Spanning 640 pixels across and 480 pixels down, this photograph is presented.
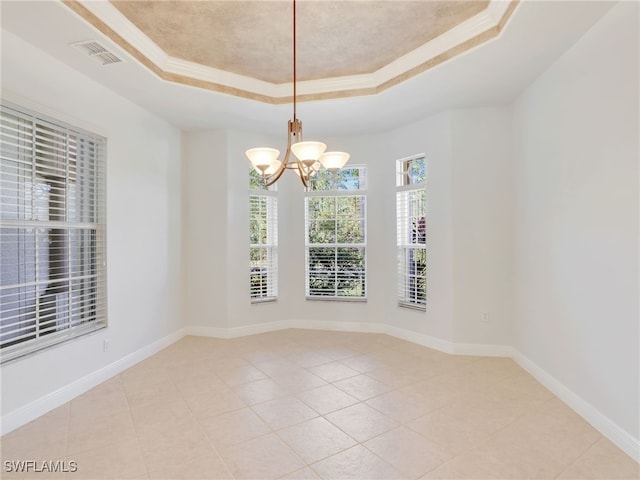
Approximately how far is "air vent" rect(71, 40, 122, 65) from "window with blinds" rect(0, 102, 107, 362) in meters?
0.61

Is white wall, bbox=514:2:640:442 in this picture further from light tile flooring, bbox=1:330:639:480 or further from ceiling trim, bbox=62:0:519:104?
ceiling trim, bbox=62:0:519:104

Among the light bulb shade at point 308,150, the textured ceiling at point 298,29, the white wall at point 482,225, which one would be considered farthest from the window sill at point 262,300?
the light bulb shade at point 308,150

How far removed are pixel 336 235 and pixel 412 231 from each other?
3.52 feet

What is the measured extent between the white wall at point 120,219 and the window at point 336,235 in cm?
180

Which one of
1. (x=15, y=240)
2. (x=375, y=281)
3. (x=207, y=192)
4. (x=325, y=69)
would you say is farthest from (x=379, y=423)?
(x=207, y=192)

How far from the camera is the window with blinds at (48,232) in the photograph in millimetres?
2582

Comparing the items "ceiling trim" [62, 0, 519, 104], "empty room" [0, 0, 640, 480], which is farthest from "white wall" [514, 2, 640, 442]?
"ceiling trim" [62, 0, 519, 104]

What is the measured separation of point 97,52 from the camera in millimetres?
2799

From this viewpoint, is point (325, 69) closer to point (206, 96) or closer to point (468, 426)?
point (206, 96)

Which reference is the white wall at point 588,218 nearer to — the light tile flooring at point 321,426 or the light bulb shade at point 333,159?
the light tile flooring at point 321,426

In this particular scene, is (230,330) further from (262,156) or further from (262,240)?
(262,156)

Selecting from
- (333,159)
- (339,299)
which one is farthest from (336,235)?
(333,159)

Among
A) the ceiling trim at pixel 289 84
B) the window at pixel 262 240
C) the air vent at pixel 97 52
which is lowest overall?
the window at pixel 262 240

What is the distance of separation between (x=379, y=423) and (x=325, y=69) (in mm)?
3159
